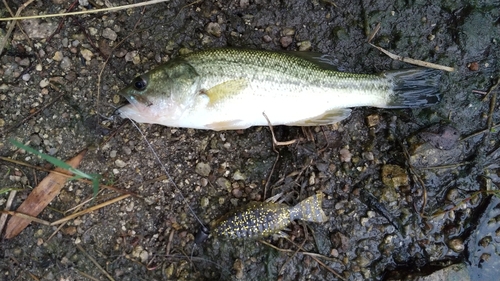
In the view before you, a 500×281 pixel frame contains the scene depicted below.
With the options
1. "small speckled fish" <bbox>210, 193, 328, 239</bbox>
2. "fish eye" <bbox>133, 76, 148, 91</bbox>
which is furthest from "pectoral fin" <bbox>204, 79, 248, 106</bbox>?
"small speckled fish" <bbox>210, 193, 328, 239</bbox>

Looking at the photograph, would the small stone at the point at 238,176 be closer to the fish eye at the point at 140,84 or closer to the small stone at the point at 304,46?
the fish eye at the point at 140,84

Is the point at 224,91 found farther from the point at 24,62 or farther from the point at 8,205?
the point at 8,205

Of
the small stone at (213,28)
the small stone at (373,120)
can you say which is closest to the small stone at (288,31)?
the small stone at (213,28)

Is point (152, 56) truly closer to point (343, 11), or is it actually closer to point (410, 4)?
point (343, 11)

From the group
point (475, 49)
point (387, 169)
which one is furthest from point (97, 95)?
point (475, 49)

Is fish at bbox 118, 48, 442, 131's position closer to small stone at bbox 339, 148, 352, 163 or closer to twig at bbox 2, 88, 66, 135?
small stone at bbox 339, 148, 352, 163

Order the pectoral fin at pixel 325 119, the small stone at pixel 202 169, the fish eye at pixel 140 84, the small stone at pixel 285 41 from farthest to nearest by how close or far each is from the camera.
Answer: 1. the small stone at pixel 285 41
2. the small stone at pixel 202 169
3. the pectoral fin at pixel 325 119
4. the fish eye at pixel 140 84
